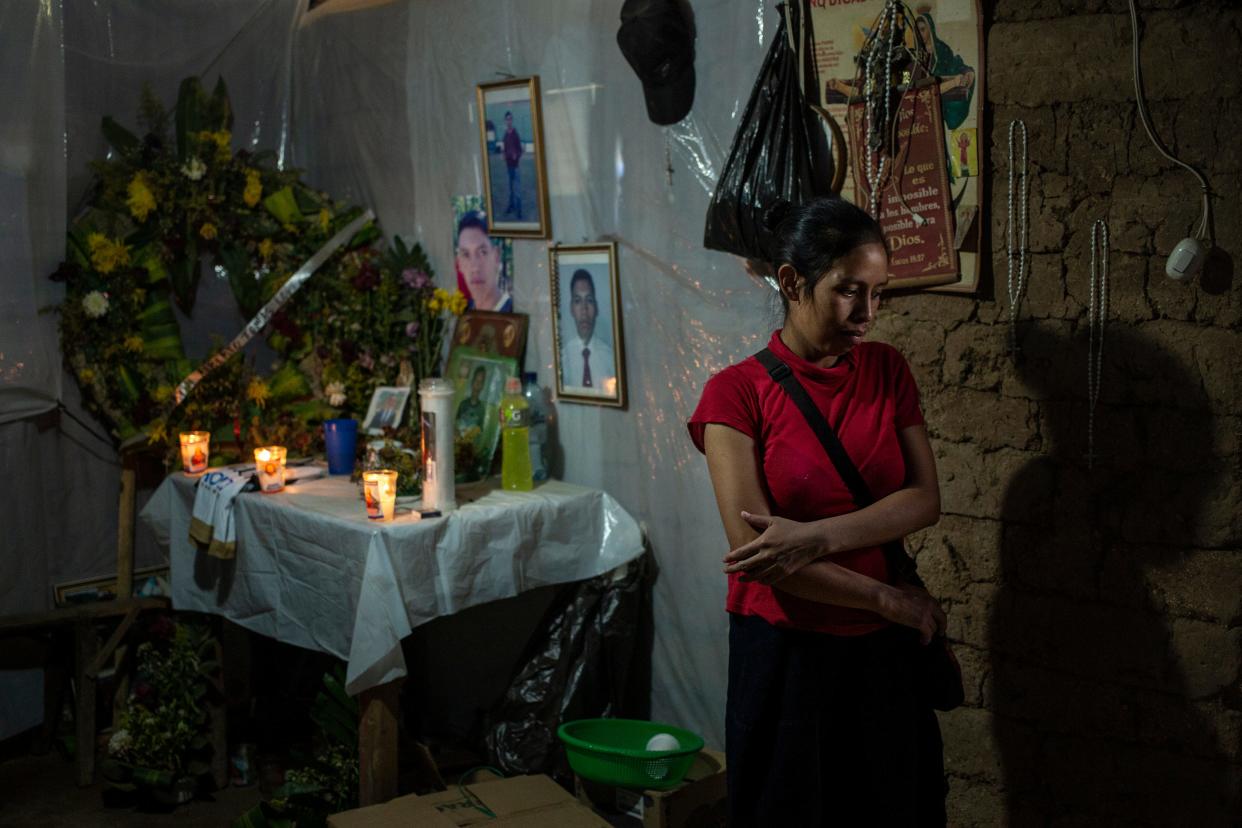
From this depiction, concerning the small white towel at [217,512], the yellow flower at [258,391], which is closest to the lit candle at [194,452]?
the small white towel at [217,512]

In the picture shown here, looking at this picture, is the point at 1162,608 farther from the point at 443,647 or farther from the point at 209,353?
the point at 209,353

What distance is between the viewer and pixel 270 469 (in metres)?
3.82

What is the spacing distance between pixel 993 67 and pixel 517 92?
5.86 feet

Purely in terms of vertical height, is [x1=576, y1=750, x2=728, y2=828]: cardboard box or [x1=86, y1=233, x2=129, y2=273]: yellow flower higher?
[x1=86, y1=233, x2=129, y2=273]: yellow flower

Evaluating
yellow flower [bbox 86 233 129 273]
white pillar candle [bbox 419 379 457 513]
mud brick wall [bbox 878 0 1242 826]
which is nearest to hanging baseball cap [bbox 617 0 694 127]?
mud brick wall [bbox 878 0 1242 826]

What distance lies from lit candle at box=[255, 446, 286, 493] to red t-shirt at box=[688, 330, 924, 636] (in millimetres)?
1978

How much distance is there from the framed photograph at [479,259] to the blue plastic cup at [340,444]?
2.16 feet

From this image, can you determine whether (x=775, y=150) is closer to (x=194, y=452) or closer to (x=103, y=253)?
(x=194, y=452)

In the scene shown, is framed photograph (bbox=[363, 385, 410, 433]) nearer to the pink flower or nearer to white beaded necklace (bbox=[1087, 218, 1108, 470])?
the pink flower

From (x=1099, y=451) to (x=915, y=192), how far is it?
780 mm

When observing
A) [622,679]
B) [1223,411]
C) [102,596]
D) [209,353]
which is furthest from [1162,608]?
[102,596]

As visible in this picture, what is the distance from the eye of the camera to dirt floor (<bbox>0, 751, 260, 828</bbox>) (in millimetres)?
3891

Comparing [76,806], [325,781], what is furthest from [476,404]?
[76,806]

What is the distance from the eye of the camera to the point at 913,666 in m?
2.32
